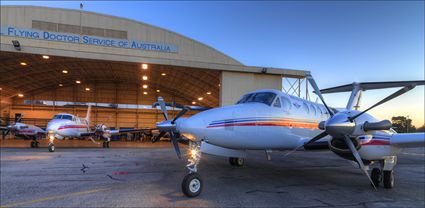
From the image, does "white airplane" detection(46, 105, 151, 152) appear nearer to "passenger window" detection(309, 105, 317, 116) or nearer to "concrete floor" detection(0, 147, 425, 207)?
"concrete floor" detection(0, 147, 425, 207)

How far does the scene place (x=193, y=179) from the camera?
24.7 feet

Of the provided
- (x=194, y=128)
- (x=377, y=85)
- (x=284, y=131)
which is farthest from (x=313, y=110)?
(x=194, y=128)

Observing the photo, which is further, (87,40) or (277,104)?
(87,40)

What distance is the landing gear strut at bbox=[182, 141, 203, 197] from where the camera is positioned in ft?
24.2

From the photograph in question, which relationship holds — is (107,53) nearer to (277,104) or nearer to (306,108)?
(306,108)

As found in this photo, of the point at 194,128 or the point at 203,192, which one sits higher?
the point at 194,128

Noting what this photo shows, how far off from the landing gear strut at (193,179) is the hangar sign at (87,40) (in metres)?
18.9

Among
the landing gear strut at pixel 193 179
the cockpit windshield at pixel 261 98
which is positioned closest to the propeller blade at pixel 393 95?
the cockpit windshield at pixel 261 98

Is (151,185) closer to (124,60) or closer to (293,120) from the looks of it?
(293,120)

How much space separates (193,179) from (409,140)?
21.6 ft

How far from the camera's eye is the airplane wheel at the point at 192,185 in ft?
24.2

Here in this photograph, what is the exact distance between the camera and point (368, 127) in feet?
27.0

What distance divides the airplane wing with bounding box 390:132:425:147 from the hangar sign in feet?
65.4

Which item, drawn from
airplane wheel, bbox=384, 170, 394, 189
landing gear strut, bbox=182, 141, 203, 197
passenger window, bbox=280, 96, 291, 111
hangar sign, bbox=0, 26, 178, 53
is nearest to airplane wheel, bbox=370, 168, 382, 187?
airplane wheel, bbox=384, 170, 394, 189
